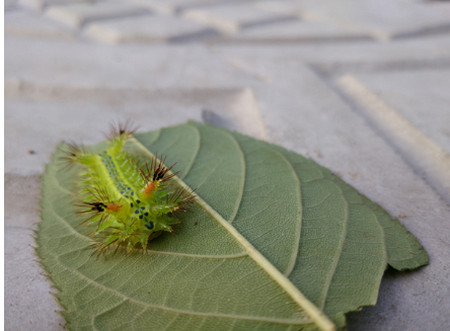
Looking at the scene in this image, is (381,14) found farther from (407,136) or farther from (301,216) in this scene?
(301,216)

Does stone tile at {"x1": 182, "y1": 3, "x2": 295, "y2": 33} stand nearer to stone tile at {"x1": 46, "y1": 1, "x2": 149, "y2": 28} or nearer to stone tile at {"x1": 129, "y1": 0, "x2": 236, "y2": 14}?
stone tile at {"x1": 129, "y1": 0, "x2": 236, "y2": 14}

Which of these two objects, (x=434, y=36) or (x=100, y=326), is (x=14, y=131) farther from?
(x=434, y=36)

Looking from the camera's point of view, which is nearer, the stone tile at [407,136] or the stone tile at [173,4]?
the stone tile at [407,136]

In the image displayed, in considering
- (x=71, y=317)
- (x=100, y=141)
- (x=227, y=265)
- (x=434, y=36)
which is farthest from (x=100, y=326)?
(x=434, y=36)

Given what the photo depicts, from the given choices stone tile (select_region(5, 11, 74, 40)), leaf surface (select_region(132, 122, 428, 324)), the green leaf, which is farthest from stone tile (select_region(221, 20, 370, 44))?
the green leaf

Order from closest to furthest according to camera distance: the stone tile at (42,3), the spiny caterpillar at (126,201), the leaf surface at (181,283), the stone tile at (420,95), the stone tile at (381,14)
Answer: the leaf surface at (181,283) < the spiny caterpillar at (126,201) < the stone tile at (420,95) < the stone tile at (381,14) < the stone tile at (42,3)

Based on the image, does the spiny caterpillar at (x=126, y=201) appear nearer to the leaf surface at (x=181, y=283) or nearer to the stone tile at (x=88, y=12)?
the leaf surface at (x=181, y=283)

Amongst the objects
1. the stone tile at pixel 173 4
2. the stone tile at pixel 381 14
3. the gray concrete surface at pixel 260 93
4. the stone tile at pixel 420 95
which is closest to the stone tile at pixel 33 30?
the gray concrete surface at pixel 260 93
